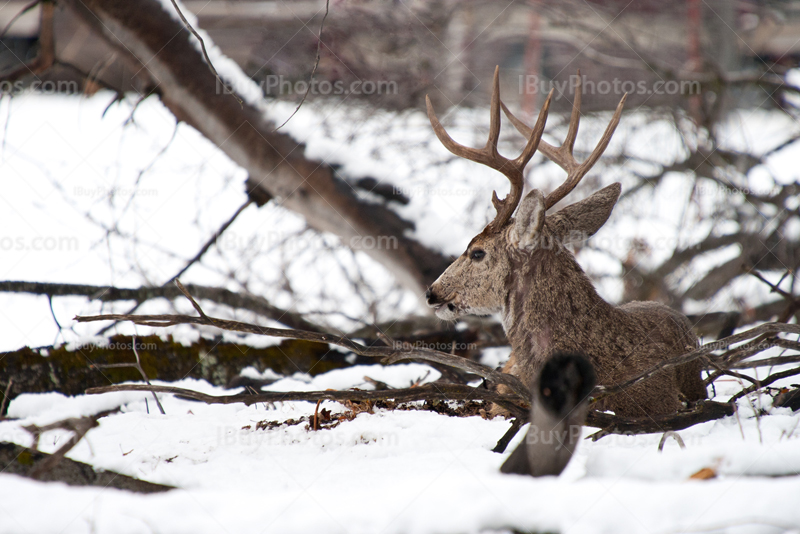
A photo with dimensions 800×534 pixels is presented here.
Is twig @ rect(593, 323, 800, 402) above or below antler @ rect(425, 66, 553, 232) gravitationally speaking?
below

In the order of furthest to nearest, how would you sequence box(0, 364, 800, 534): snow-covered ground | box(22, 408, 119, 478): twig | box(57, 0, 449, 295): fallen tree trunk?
box(57, 0, 449, 295): fallen tree trunk
box(22, 408, 119, 478): twig
box(0, 364, 800, 534): snow-covered ground

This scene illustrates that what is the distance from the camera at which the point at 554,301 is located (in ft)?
9.61

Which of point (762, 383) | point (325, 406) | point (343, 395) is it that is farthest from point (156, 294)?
point (762, 383)

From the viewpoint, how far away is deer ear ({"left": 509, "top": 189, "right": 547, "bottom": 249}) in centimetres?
292

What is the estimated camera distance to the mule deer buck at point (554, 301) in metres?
2.79

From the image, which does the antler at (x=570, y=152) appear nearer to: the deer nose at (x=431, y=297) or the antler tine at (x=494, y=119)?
the antler tine at (x=494, y=119)

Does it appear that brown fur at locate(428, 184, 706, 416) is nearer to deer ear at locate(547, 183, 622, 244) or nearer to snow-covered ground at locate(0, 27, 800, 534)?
deer ear at locate(547, 183, 622, 244)

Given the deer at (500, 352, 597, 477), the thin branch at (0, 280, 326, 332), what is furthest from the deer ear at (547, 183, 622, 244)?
the thin branch at (0, 280, 326, 332)

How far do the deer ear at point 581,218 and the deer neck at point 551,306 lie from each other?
13 centimetres

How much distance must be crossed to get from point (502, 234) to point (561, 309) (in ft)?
1.74

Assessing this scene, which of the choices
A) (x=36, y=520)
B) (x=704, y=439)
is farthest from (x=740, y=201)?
(x=36, y=520)

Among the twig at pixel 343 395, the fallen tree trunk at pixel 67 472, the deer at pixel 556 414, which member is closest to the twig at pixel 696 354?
the twig at pixel 343 395

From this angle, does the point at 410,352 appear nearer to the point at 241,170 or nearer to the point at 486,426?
the point at 486,426

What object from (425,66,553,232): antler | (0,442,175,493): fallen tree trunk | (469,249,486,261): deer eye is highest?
(425,66,553,232): antler
